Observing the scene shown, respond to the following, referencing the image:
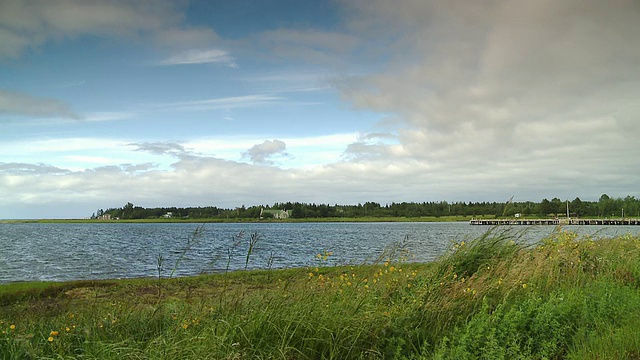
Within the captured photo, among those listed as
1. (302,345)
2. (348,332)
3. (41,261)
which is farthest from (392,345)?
(41,261)

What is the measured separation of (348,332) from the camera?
19.5 ft

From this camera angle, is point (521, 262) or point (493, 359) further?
point (521, 262)

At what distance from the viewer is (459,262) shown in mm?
9375

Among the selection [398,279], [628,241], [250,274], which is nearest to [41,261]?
[250,274]

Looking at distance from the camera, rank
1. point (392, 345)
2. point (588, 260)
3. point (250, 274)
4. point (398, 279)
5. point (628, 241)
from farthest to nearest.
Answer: point (250, 274) → point (628, 241) → point (588, 260) → point (398, 279) → point (392, 345)

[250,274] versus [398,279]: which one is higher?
[398,279]

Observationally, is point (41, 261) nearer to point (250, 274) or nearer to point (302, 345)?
point (250, 274)

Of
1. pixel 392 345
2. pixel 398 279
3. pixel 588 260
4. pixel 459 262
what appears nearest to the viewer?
pixel 392 345

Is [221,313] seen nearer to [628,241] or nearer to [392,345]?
[392,345]

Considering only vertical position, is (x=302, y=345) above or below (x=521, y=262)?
below

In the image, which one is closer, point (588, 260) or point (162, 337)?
point (162, 337)

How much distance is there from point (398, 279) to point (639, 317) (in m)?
3.58

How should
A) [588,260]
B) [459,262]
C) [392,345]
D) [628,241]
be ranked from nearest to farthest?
1. [392,345]
2. [459,262]
3. [588,260]
4. [628,241]

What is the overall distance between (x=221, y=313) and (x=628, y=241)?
1388cm
